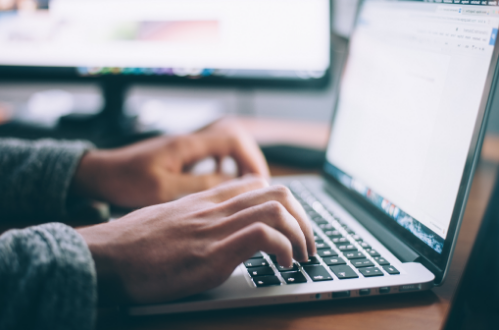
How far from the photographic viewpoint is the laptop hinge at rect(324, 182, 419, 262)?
0.38 m

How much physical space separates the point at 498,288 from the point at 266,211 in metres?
0.17

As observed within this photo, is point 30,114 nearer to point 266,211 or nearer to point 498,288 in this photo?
point 266,211

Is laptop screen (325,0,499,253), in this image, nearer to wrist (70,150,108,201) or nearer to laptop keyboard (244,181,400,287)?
laptop keyboard (244,181,400,287)

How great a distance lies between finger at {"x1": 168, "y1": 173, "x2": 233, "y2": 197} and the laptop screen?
0.60 ft

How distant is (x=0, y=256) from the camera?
0.97 feet

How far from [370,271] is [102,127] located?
0.69m

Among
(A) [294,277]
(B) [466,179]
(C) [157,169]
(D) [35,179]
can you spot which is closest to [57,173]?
(D) [35,179]

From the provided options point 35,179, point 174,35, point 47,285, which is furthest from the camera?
point 174,35

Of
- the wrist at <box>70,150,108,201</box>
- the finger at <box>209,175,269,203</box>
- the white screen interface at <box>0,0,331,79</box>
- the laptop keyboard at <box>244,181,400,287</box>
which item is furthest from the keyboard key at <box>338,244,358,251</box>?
the white screen interface at <box>0,0,331,79</box>

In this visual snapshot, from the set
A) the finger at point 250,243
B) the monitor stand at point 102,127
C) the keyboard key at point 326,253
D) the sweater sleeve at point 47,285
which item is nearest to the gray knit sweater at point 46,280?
the sweater sleeve at point 47,285

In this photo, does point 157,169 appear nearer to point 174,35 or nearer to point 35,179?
point 35,179

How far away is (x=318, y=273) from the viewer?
1.12 ft

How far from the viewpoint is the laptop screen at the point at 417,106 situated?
0.35 metres

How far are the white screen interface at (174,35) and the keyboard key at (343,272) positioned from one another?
1.75 ft
